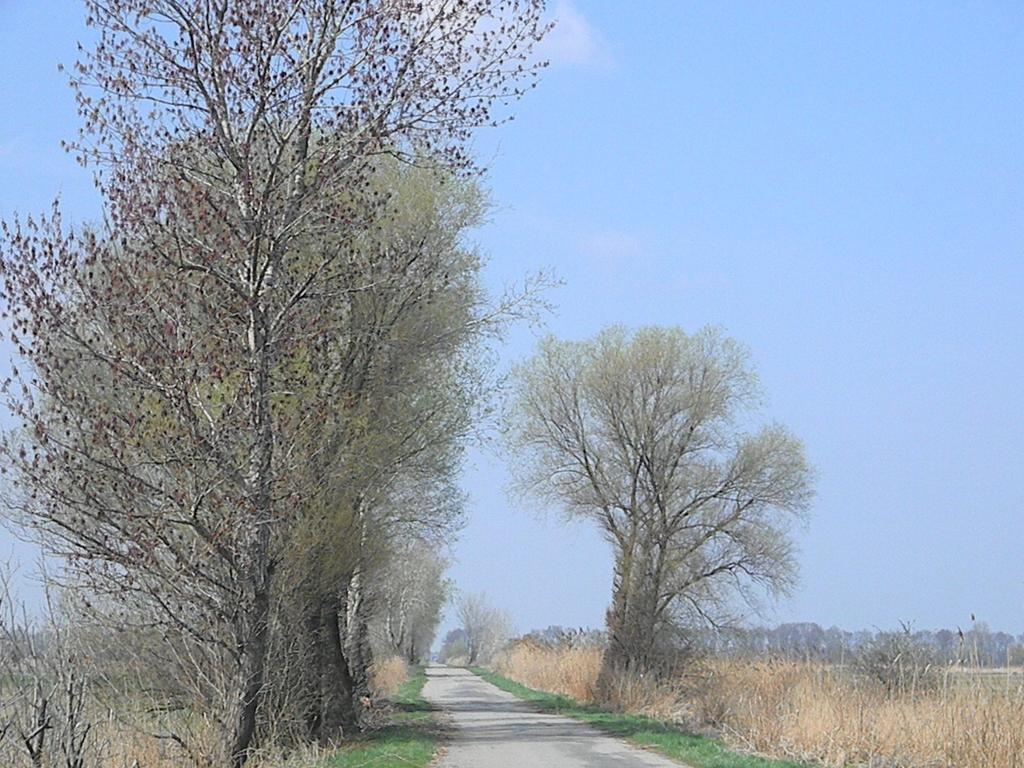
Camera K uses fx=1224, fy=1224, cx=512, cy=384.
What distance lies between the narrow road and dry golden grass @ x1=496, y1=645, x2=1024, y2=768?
2.23 metres

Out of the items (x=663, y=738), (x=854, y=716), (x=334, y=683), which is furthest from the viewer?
(x=663, y=738)

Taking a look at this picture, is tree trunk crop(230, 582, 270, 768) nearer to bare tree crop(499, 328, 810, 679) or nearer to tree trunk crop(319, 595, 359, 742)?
tree trunk crop(319, 595, 359, 742)

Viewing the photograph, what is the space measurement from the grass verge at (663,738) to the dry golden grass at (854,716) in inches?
26.1

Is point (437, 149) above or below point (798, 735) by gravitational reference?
above

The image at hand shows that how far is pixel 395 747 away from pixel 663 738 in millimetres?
5366

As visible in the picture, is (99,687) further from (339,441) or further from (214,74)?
(214,74)

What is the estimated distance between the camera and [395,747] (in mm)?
20812

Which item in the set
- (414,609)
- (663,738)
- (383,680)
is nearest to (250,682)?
(663,738)

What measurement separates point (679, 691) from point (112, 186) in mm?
24553

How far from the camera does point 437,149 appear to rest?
13477mm

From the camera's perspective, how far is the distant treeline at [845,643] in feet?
49.5

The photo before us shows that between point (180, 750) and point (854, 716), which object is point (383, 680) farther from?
point (180, 750)

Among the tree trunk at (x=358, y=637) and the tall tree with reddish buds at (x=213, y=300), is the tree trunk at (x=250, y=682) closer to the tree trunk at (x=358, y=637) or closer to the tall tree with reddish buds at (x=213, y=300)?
the tall tree with reddish buds at (x=213, y=300)

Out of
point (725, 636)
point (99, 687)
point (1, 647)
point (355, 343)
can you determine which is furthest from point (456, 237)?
point (725, 636)
